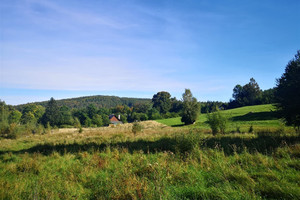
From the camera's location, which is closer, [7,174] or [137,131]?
[7,174]

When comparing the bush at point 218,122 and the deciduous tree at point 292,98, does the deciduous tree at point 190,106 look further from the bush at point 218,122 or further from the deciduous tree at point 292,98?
the deciduous tree at point 292,98

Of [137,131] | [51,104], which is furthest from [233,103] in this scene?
[51,104]

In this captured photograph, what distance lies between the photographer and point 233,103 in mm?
92125

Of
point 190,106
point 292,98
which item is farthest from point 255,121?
point 292,98

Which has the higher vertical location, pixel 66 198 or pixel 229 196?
pixel 229 196

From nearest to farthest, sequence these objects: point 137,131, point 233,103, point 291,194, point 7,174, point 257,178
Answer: point 291,194 < point 257,178 < point 7,174 < point 137,131 < point 233,103

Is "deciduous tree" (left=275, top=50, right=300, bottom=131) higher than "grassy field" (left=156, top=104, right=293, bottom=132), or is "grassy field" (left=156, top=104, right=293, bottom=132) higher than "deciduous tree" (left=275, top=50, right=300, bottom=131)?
"deciduous tree" (left=275, top=50, right=300, bottom=131)

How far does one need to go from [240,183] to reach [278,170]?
151 cm

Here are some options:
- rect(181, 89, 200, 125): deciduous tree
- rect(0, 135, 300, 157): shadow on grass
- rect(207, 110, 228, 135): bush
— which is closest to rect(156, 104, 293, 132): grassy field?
rect(207, 110, 228, 135): bush

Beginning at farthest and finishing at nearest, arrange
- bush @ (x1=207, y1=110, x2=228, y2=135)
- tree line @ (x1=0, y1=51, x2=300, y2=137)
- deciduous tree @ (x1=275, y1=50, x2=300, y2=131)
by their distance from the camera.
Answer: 1. bush @ (x1=207, y1=110, x2=228, y2=135)
2. tree line @ (x1=0, y1=51, x2=300, y2=137)
3. deciduous tree @ (x1=275, y1=50, x2=300, y2=131)

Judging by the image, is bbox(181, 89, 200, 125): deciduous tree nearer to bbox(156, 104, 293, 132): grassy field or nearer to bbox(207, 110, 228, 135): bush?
bbox(156, 104, 293, 132): grassy field

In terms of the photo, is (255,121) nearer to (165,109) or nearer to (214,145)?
(214,145)

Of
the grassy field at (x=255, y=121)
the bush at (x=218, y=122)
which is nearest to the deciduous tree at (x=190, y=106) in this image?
the grassy field at (x=255, y=121)

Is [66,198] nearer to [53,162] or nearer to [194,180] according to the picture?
[194,180]
